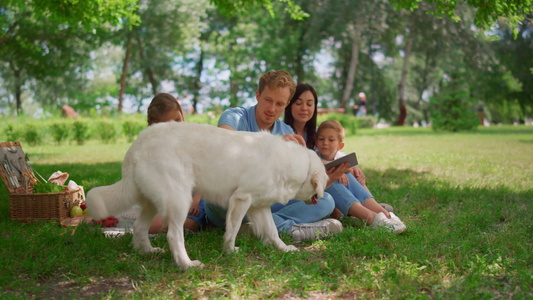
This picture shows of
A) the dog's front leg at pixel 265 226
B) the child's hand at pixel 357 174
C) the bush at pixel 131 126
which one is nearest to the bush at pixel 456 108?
the bush at pixel 131 126

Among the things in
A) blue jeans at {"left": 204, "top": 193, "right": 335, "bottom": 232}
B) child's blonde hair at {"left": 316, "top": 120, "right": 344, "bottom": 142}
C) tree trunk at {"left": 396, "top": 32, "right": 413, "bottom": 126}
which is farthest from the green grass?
tree trunk at {"left": 396, "top": 32, "right": 413, "bottom": 126}

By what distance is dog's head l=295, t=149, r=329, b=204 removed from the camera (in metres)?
3.44

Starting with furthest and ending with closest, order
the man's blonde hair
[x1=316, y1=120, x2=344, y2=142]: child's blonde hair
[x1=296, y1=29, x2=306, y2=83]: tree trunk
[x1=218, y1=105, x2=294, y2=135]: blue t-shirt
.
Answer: [x1=296, y1=29, x2=306, y2=83]: tree trunk
[x1=316, y1=120, x2=344, y2=142]: child's blonde hair
[x1=218, y1=105, x2=294, y2=135]: blue t-shirt
the man's blonde hair

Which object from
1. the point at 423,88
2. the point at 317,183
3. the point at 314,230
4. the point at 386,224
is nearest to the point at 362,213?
the point at 386,224

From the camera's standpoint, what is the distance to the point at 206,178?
307 cm

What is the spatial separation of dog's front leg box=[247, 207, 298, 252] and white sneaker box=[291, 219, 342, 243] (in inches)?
12.9

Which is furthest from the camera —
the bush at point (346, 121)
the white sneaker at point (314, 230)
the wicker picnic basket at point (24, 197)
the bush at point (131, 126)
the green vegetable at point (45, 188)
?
the bush at point (346, 121)

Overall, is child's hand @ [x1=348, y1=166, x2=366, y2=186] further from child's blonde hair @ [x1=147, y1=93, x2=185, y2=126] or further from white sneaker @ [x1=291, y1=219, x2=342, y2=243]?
child's blonde hair @ [x1=147, y1=93, x2=185, y2=126]

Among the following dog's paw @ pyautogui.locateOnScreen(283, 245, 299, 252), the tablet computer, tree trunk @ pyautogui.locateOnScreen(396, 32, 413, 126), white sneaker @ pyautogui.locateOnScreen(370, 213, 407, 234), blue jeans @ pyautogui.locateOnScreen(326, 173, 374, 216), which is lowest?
dog's paw @ pyautogui.locateOnScreen(283, 245, 299, 252)

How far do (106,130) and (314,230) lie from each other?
14.7 meters

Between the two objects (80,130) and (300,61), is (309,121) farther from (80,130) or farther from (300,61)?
(300,61)

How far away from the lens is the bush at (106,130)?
53.8 ft

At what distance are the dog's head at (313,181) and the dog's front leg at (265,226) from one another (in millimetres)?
341

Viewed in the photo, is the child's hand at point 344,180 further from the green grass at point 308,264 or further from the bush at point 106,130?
the bush at point 106,130
